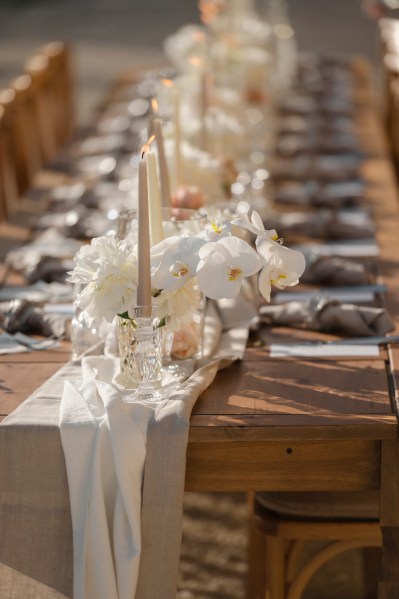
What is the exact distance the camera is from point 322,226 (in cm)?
317

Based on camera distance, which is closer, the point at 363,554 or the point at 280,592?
the point at 280,592

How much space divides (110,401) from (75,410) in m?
0.06

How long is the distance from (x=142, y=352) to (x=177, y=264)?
6.6 inches

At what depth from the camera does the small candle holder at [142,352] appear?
5.98ft

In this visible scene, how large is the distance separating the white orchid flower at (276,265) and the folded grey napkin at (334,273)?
0.83 metres

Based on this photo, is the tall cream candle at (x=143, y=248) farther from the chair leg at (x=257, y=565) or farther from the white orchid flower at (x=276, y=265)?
A: the chair leg at (x=257, y=565)

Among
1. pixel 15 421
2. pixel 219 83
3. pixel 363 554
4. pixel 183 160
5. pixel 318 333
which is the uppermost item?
pixel 219 83

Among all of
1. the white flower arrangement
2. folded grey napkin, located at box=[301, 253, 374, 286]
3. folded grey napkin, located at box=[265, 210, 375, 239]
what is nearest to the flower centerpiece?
the white flower arrangement

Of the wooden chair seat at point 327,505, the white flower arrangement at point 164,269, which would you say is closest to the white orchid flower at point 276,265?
the white flower arrangement at point 164,269

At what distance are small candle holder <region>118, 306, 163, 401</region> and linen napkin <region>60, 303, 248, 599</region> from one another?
77 mm

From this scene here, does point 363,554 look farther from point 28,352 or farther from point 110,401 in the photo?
point 110,401

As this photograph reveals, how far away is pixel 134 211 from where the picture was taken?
7.06 ft

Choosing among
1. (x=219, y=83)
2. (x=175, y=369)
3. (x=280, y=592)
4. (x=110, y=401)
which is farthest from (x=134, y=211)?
(x=219, y=83)

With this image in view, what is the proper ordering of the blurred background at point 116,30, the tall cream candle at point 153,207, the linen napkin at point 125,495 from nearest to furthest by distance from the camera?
the linen napkin at point 125,495 < the tall cream candle at point 153,207 < the blurred background at point 116,30
